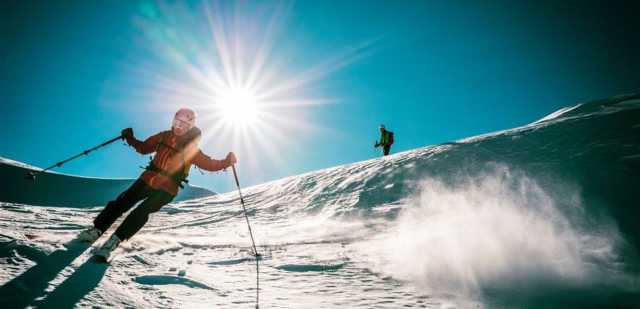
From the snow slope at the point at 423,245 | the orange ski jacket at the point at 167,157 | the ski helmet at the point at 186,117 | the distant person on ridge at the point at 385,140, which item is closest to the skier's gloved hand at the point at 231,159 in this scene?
the orange ski jacket at the point at 167,157

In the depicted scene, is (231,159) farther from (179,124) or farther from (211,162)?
(179,124)

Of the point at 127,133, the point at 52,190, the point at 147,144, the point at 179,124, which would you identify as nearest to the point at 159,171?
the point at 147,144

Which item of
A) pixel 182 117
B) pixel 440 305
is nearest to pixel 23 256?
pixel 182 117

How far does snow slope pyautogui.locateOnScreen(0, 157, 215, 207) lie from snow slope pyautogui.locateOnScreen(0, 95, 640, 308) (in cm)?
2281

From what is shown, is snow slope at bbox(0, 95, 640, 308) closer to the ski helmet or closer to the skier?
the skier

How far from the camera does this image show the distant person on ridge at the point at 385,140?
19281 mm

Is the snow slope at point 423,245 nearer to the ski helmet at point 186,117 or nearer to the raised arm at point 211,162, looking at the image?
the raised arm at point 211,162

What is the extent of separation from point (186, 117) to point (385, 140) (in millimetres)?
15492

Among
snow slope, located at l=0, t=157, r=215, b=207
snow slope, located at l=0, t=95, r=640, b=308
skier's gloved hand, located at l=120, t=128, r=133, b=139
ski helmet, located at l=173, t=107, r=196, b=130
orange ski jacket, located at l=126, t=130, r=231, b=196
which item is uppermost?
snow slope, located at l=0, t=157, r=215, b=207

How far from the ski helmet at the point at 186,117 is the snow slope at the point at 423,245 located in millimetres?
2076

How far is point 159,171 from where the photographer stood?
4957 millimetres

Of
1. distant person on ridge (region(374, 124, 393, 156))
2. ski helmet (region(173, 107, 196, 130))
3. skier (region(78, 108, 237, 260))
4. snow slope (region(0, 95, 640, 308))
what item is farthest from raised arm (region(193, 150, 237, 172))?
distant person on ridge (region(374, 124, 393, 156))

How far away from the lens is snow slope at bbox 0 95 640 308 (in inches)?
116

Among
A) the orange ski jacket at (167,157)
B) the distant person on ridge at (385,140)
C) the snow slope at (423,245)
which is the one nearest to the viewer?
the snow slope at (423,245)
